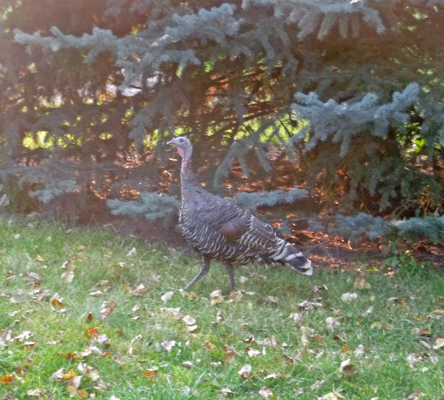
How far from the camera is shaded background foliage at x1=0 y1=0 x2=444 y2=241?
5.38 metres

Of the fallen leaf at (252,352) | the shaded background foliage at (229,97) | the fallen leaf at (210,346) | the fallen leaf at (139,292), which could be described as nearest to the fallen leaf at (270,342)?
the fallen leaf at (252,352)

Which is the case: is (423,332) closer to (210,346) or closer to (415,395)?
(415,395)

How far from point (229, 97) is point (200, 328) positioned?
2.61m

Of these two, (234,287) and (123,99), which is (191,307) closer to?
(234,287)

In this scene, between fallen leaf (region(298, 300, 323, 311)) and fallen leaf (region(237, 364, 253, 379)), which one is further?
fallen leaf (region(298, 300, 323, 311))

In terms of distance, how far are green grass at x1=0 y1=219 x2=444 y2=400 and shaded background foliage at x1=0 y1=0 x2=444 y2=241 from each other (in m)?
0.72

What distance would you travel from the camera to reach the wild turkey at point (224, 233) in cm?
538

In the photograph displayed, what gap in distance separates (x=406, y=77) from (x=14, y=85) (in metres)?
4.05

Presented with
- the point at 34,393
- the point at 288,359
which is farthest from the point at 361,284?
the point at 34,393

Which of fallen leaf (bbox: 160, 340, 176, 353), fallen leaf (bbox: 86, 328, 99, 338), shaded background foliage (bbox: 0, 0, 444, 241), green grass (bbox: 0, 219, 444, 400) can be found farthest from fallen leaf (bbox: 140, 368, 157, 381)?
shaded background foliage (bbox: 0, 0, 444, 241)

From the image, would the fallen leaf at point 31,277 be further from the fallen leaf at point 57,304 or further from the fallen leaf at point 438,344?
the fallen leaf at point 438,344

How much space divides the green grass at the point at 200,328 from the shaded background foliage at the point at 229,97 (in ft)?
2.37

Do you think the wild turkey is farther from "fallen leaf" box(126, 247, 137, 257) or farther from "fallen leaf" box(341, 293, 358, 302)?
"fallen leaf" box(126, 247, 137, 257)

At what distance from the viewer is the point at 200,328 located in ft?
15.3
